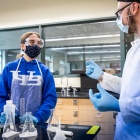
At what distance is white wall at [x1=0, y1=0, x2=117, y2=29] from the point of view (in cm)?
348

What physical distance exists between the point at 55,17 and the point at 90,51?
100 cm

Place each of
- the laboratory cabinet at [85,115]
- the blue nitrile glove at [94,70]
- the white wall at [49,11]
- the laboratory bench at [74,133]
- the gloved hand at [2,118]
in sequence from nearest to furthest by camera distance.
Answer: the laboratory bench at [74,133], the gloved hand at [2,118], the blue nitrile glove at [94,70], the laboratory cabinet at [85,115], the white wall at [49,11]

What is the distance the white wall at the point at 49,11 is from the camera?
3.48m

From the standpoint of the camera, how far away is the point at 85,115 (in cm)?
292

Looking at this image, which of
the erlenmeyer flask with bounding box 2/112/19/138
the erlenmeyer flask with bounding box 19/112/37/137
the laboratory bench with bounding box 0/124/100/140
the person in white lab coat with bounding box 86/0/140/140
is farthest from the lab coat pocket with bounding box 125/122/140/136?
the erlenmeyer flask with bounding box 2/112/19/138

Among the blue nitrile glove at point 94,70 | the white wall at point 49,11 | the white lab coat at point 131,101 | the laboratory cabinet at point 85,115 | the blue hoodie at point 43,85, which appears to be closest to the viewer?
the white lab coat at point 131,101

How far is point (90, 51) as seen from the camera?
153 inches

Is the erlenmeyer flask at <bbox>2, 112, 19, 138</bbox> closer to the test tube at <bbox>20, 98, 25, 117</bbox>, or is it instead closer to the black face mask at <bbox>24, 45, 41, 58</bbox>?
the test tube at <bbox>20, 98, 25, 117</bbox>

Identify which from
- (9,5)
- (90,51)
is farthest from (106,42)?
(9,5)

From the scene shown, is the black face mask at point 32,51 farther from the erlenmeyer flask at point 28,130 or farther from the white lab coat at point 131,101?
the white lab coat at point 131,101

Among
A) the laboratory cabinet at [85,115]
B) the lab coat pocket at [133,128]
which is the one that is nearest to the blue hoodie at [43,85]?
the lab coat pocket at [133,128]

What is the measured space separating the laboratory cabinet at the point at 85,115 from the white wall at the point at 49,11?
165 cm

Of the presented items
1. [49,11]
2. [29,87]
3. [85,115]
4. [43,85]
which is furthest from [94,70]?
[49,11]

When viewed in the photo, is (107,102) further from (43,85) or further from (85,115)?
(85,115)
